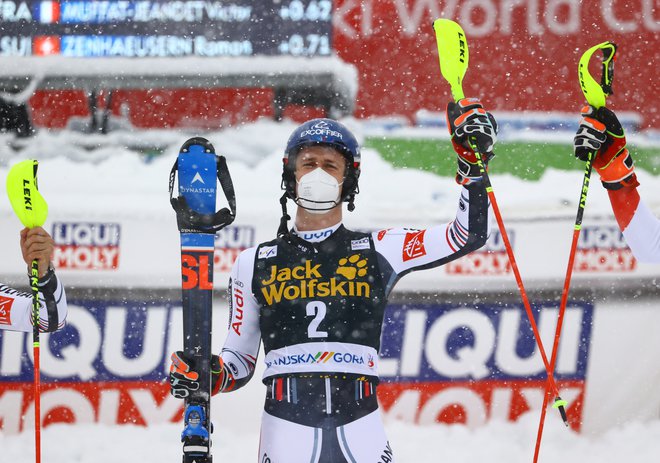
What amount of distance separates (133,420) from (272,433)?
253 cm

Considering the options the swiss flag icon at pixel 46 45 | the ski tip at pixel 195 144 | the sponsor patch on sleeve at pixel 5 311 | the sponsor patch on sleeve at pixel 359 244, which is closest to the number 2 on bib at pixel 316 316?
the sponsor patch on sleeve at pixel 359 244

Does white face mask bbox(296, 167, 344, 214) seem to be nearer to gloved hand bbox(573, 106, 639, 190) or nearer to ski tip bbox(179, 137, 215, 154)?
ski tip bbox(179, 137, 215, 154)

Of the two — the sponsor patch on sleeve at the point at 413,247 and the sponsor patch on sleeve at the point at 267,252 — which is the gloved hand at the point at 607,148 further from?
the sponsor patch on sleeve at the point at 267,252

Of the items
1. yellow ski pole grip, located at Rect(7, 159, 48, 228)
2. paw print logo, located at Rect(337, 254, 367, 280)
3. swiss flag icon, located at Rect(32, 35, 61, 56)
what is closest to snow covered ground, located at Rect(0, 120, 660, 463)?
swiss flag icon, located at Rect(32, 35, 61, 56)

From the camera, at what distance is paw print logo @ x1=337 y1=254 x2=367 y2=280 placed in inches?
127

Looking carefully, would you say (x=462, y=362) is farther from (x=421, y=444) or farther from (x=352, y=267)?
(x=352, y=267)

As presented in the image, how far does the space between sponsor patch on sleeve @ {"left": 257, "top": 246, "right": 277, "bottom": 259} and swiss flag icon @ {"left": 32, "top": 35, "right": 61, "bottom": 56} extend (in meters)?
2.52

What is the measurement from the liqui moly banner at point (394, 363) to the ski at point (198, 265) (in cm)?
235

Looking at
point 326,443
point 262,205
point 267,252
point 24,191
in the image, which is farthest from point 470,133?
point 262,205

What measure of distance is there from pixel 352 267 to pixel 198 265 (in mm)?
576

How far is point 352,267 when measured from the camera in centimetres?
325

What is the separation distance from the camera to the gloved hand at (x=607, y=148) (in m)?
3.21

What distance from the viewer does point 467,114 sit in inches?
120

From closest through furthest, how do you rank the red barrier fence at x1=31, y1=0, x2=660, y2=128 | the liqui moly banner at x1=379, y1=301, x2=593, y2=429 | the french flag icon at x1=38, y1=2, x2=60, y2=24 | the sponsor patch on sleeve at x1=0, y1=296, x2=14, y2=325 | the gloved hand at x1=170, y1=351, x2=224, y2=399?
the gloved hand at x1=170, y1=351, x2=224, y2=399
the sponsor patch on sleeve at x1=0, y1=296, x2=14, y2=325
the french flag icon at x1=38, y1=2, x2=60, y2=24
the red barrier fence at x1=31, y1=0, x2=660, y2=128
the liqui moly banner at x1=379, y1=301, x2=593, y2=429
